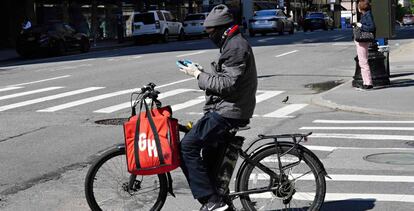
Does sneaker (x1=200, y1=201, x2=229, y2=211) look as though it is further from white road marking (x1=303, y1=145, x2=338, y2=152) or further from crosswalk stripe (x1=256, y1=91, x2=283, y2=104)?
crosswalk stripe (x1=256, y1=91, x2=283, y2=104)

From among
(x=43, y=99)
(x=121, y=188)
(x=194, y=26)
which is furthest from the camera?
(x=194, y=26)

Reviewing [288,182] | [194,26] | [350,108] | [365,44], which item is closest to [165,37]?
[194,26]

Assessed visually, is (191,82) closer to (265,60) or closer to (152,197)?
(265,60)

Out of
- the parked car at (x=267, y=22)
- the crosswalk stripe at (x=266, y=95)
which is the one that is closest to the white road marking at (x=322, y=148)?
the crosswalk stripe at (x=266, y=95)

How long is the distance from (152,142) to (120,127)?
18.9 feet

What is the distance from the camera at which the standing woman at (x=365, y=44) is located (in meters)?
14.0

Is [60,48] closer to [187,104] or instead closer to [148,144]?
[187,104]

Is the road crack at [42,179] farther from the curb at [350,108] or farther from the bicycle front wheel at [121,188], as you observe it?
the curb at [350,108]

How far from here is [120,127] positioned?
10711 millimetres

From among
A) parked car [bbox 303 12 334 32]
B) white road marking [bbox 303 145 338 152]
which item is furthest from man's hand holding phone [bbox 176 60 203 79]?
parked car [bbox 303 12 334 32]

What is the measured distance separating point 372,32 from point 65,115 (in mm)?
6742

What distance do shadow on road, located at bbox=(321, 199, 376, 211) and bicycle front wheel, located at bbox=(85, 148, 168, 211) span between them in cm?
153

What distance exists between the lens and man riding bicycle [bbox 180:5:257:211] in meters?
4.89

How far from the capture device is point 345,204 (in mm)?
5980
